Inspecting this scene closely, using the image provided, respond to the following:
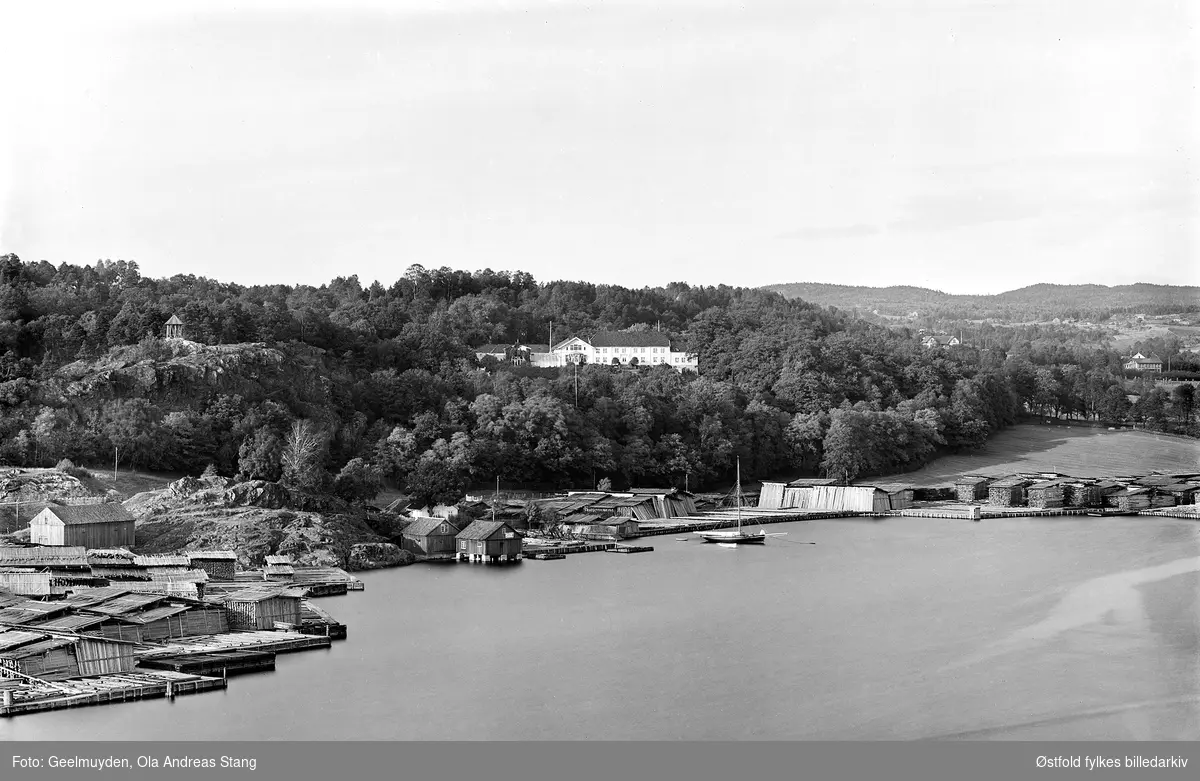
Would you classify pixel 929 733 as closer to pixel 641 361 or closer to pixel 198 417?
pixel 198 417

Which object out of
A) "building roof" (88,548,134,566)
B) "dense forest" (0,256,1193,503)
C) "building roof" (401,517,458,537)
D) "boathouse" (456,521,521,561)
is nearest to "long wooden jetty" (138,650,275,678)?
"building roof" (88,548,134,566)

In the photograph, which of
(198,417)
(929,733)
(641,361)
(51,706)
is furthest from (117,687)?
A: (641,361)

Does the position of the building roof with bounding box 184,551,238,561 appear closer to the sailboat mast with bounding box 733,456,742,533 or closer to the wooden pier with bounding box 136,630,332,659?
the wooden pier with bounding box 136,630,332,659

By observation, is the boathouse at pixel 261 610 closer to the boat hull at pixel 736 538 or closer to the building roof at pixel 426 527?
the building roof at pixel 426 527

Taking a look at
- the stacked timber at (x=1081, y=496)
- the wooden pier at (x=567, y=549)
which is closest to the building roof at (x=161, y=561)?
the wooden pier at (x=567, y=549)

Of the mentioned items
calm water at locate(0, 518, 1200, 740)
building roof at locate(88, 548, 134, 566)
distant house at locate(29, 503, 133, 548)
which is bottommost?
calm water at locate(0, 518, 1200, 740)
